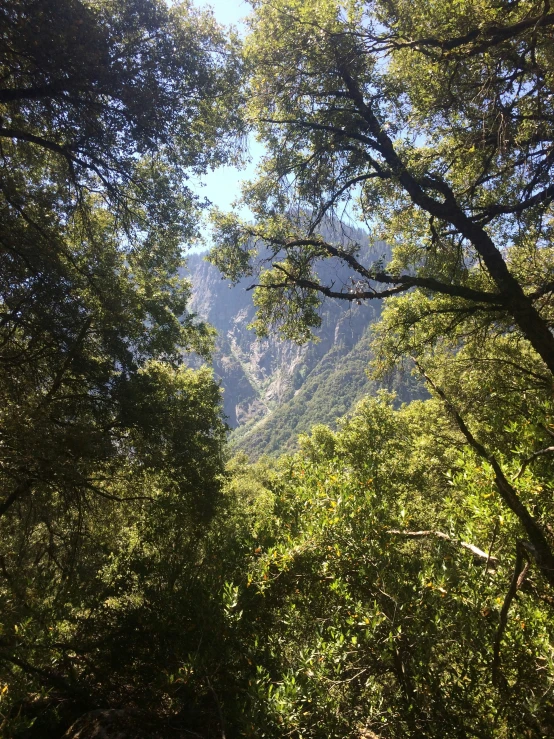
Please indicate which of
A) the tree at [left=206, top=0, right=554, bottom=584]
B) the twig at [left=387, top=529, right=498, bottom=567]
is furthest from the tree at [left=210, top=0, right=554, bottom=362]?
the twig at [left=387, top=529, right=498, bottom=567]

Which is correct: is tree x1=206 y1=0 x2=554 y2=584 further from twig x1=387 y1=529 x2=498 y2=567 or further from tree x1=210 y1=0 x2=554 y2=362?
twig x1=387 y1=529 x2=498 y2=567

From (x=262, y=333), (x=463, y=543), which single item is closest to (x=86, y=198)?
(x=262, y=333)

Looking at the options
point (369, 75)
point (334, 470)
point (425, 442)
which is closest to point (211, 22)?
point (369, 75)

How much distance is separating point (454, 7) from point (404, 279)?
3715mm

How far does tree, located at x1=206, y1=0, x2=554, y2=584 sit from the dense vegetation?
0.06 metres

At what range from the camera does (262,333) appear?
8445 millimetres

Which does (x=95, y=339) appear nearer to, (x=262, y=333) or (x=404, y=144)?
(x=262, y=333)

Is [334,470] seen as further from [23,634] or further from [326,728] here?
[23,634]

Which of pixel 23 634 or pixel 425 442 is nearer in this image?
pixel 23 634

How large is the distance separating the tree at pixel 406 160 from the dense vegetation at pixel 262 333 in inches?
2.4

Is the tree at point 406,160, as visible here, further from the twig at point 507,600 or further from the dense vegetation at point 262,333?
the twig at point 507,600

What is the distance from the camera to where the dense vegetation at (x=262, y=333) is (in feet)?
9.20

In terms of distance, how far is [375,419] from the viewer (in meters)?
15.9

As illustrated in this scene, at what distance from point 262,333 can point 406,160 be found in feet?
14.3
